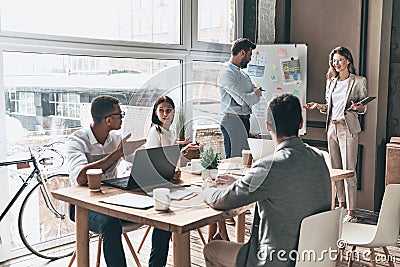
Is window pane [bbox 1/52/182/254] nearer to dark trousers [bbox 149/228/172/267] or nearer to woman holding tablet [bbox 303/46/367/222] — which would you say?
dark trousers [bbox 149/228/172/267]

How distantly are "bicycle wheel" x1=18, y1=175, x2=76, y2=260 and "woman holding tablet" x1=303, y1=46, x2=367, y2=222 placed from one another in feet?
8.16

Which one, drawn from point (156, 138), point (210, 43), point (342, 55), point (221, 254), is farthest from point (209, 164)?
point (210, 43)

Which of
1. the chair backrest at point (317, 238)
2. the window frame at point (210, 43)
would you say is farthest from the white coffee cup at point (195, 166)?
the window frame at point (210, 43)

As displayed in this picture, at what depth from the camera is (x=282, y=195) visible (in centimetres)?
211

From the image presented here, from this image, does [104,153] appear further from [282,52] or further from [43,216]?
[282,52]

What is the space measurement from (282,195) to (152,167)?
802 mm

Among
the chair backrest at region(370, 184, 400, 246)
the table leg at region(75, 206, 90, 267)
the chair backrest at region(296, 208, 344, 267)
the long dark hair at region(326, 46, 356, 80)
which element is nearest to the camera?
the chair backrest at region(296, 208, 344, 267)

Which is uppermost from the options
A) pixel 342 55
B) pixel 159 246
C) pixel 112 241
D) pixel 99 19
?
pixel 99 19

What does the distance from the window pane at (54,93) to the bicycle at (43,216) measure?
2.2 inches

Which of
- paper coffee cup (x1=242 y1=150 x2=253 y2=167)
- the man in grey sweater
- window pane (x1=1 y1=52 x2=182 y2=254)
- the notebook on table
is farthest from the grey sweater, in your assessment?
window pane (x1=1 y1=52 x2=182 y2=254)

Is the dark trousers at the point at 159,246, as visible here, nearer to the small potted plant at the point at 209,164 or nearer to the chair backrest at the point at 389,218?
the small potted plant at the point at 209,164

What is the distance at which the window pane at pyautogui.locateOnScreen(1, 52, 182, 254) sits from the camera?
3451 millimetres

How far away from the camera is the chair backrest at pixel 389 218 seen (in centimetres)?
259

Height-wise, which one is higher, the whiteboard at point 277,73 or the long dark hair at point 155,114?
the whiteboard at point 277,73
